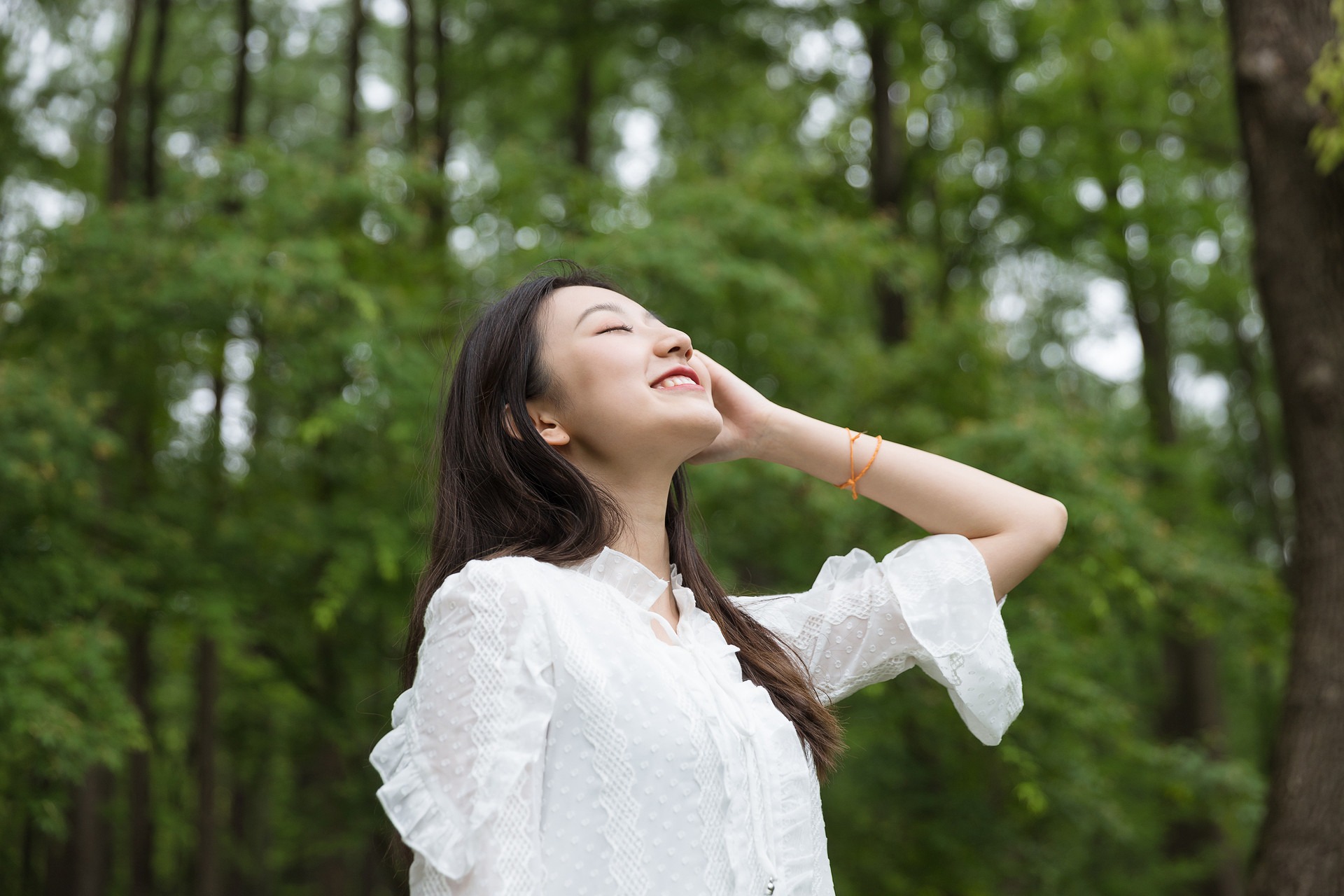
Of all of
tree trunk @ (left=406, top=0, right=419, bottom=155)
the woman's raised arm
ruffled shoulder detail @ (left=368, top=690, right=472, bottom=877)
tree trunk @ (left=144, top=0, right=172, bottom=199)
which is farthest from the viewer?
tree trunk @ (left=406, top=0, right=419, bottom=155)

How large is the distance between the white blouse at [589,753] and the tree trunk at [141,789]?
7.10 metres

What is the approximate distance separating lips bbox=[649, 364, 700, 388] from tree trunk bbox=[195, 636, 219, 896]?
6.61 meters

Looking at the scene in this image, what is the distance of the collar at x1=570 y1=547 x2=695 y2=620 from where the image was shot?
67.6 inches

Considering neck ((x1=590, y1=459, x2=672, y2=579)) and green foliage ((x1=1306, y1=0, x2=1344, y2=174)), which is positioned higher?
green foliage ((x1=1306, y1=0, x2=1344, y2=174))

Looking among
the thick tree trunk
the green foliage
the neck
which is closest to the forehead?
the neck

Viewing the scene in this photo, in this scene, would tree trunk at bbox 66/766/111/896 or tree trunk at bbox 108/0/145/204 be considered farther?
tree trunk at bbox 66/766/111/896

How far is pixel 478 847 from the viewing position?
1.30 m

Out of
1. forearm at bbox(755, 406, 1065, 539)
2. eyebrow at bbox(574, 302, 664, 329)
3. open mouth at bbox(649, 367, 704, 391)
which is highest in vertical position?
eyebrow at bbox(574, 302, 664, 329)

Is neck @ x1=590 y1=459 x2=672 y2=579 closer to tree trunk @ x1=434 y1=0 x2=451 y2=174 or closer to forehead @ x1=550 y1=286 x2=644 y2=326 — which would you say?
forehead @ x1=550 y1=286 x2=644 y2=326

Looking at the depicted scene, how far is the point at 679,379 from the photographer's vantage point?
5.96 ft

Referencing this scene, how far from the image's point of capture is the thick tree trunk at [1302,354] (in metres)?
3.78

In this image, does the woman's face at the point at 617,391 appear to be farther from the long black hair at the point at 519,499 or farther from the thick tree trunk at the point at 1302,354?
the thick tree trunk at the point at 1302,354

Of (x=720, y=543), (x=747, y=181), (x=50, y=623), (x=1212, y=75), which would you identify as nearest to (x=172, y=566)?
(x=50, y=623)

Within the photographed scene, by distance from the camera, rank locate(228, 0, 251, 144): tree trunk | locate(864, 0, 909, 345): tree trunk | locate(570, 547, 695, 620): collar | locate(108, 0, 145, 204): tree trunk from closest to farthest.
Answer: locate(570, 547, 695, 620): collar → locate(108, 0, 145, 204): tree trunk → locate(228, 0, 251, 144): tree trunk → locate(864, 0, 909, 345): tree trunk
